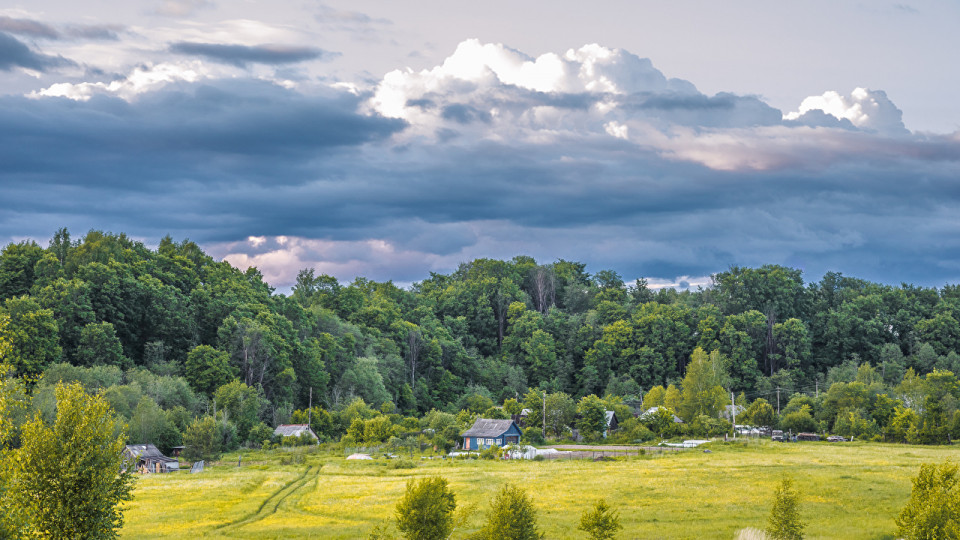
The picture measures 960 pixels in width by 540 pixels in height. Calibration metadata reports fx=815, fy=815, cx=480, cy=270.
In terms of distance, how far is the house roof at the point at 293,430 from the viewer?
105 m

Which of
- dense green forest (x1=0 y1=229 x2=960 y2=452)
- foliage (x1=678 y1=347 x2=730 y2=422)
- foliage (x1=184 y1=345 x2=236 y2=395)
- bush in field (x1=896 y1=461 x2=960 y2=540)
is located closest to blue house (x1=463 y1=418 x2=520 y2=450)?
dense green forest (x1=0 y1=229 x2=960 y2=452)

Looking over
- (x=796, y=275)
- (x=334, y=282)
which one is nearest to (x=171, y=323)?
(x=334, y=282)

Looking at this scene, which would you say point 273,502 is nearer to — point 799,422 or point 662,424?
point 662,424

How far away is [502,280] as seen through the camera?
19538 cm

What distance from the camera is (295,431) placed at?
105688 millimetres

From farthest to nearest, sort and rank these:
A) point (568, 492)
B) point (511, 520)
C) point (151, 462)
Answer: point (151, 462), point (568, 492), point (511, 520)

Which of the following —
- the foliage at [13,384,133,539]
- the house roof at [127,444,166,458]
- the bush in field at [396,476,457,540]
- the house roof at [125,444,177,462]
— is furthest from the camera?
the house roof at [125,444,177,462]

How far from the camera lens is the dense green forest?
106938 millimetres

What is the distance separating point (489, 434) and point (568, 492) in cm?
4082

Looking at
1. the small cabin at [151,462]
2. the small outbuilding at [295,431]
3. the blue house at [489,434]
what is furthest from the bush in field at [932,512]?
the small outbuilding at [295,431]

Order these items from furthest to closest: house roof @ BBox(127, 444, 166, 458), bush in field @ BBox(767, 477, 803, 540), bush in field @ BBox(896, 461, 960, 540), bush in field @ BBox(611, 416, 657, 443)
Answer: bush in field @ BBox(611, 416, 657, 443), house roof @ BBox(127, 444, 166, 458), bush in field @ BBox(767, 477, 803, 540), bush in field @ BBox(896, 461, 960, 540)

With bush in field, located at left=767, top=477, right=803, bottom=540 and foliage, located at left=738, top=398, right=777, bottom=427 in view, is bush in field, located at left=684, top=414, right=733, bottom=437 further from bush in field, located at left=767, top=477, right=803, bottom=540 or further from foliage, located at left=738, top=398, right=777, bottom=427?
bush in field, located at left=767, top=477, right=803, bottom=540

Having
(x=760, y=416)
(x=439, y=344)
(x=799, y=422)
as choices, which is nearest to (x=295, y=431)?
(x=439, y=344)

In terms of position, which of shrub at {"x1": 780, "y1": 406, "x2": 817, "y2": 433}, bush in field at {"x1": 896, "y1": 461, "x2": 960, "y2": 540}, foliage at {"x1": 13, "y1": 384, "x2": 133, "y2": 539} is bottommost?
shrub at {"x1": 780, "y1": 406, "x2": 817, "y2": 433}
